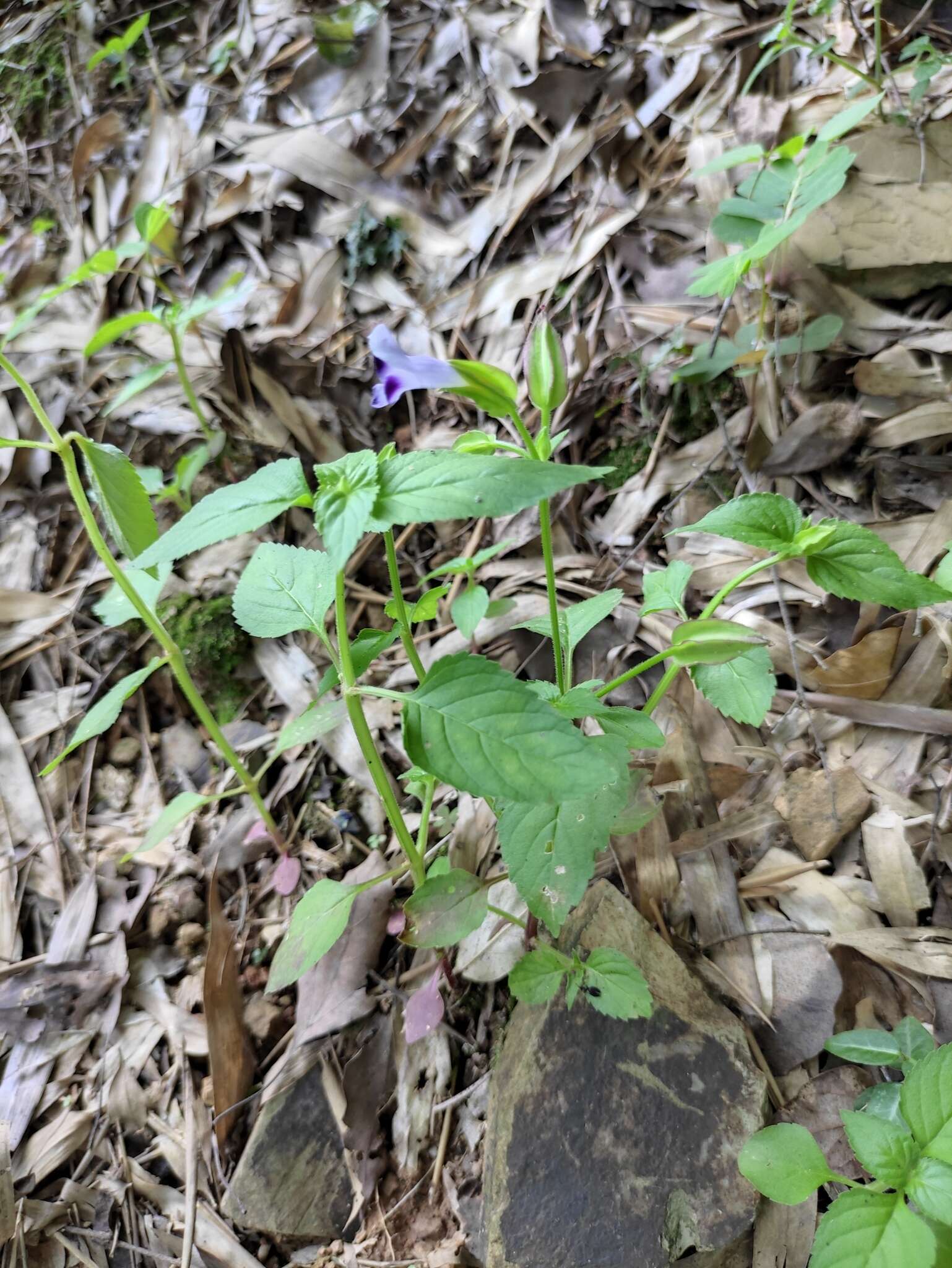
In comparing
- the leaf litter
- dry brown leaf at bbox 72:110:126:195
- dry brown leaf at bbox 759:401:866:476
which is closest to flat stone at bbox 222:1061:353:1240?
the leaf litter

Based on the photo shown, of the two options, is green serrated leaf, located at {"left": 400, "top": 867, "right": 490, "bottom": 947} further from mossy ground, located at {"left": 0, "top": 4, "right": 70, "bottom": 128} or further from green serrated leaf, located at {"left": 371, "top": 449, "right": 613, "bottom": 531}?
mossy ground, located at {"left": 0, "top": 4, "right": 70, "bottom": 128}

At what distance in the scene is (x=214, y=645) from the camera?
1.97m

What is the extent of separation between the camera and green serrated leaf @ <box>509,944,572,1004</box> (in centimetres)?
114

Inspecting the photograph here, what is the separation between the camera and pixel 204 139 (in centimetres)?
285

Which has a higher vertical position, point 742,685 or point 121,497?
point 121,497

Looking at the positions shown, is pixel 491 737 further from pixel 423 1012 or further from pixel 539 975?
pixel 423 1012

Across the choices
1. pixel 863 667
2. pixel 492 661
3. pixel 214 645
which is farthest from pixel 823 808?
→ pixel 214 645

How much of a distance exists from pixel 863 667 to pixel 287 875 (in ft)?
4.05

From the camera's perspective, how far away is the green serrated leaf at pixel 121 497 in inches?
45.3

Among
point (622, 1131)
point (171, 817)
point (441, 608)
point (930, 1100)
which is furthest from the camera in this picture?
point (441, 608)

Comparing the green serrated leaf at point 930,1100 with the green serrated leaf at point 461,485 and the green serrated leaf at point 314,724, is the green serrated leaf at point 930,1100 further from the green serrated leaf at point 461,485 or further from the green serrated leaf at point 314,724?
the green serrated leaf at point 314,724

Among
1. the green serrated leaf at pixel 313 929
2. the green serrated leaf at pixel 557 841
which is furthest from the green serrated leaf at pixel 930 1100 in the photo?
the green serrated leaf at pixel 313 929

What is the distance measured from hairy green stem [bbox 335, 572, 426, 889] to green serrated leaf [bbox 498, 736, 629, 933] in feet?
0.70

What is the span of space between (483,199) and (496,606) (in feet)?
5.05
